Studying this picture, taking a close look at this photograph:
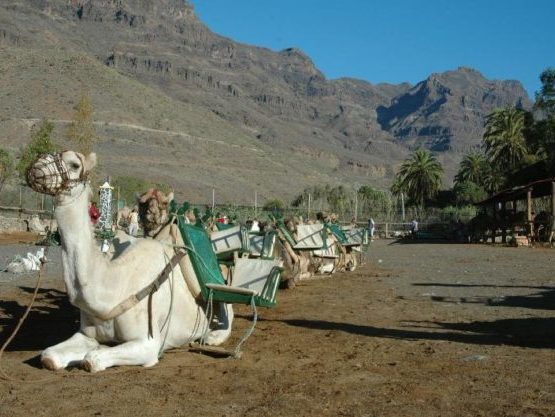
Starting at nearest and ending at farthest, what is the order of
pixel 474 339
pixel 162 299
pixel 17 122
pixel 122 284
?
1. pixel 122 284
2. pixel 162 299
3. pixel 474 339
4. pixel 17 122

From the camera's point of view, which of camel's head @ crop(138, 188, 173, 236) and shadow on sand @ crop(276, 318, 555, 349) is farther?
shadow on sand @ crop(276, 318, 555, 349)

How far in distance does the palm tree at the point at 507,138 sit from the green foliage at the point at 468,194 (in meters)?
3.94

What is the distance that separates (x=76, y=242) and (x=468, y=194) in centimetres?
6977

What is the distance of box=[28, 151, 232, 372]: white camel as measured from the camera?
18.4ft

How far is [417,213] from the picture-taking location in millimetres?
54562

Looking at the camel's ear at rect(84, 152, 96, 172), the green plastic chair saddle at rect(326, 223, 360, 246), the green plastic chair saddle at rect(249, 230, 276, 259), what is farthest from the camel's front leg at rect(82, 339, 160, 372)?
the green plastic chair saddle at rect(326, 223, 360, 246)

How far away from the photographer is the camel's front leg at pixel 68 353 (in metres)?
5.91

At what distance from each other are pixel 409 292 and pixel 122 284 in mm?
8172

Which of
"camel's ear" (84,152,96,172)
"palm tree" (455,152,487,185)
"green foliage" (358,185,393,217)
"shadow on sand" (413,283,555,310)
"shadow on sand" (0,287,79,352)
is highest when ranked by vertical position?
"palm tree" (455,152,487,185)

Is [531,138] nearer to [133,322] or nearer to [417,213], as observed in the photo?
[417,213]

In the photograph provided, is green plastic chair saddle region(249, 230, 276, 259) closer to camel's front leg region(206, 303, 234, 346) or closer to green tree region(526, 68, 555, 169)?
camel's front leg region(206, 303, 234, 346)

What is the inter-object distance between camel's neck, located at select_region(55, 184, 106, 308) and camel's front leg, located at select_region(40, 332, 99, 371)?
50 cm

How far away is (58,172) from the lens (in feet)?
18.3

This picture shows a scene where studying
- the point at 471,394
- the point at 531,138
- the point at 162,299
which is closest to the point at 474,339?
the point at 471,394
